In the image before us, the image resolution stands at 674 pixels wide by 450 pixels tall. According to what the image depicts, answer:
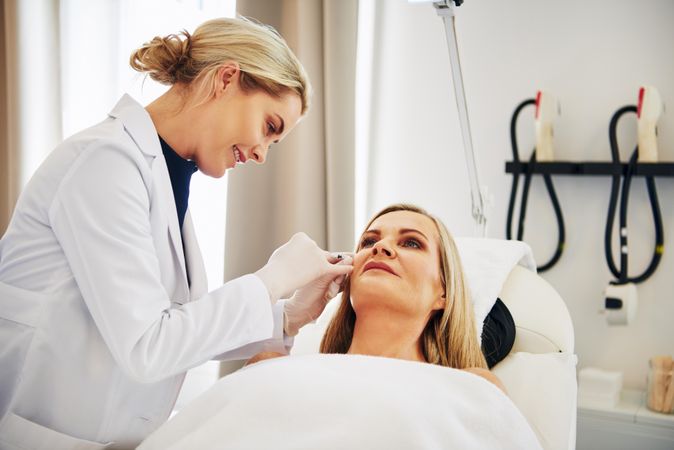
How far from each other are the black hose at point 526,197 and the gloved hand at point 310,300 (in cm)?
107

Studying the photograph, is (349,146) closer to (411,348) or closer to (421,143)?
(421,143)

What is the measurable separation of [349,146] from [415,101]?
0.34 metres

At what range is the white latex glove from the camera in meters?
1.18

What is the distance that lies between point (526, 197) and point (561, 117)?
0.31 metres

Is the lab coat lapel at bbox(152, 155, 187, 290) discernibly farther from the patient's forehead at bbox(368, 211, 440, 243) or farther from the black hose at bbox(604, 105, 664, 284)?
the black hose at bbox(604, 105, 664, 284)

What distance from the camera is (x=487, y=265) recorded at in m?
1.78

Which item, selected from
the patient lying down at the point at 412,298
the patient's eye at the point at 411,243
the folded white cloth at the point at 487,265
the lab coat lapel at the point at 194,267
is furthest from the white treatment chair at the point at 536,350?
the lab coat lapel at the point at 194,267

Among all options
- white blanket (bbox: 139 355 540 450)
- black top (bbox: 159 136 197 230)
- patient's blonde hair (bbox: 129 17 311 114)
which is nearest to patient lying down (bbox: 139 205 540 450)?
white blanket (bbox: 139 355 540 450)

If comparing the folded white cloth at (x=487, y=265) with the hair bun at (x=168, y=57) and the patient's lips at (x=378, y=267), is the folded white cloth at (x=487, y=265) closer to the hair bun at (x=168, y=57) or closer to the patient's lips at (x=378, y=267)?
the patient's lips at (x=378, y=267)

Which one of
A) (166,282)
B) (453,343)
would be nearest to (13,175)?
(166,282)

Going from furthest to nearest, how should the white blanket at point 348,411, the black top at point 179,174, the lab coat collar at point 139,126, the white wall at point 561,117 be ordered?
the white wall at point 561,117
the black top at point 179,174
the lab coat collar at point 139,126
the white blanket at point 348,411

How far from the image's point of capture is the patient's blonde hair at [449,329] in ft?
4.90

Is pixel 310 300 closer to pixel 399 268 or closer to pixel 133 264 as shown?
pixel 399 268

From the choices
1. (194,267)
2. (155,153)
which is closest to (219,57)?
(155,153)
